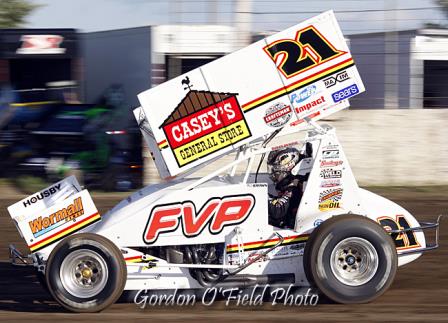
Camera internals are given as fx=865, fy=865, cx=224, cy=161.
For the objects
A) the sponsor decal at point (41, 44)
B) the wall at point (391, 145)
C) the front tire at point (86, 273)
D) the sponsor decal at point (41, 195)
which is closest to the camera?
the front tire at point (86, 273)

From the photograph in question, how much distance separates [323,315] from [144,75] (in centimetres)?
1062

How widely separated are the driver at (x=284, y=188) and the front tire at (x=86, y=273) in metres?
1.40

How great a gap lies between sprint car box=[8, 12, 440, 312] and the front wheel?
0.03 ft

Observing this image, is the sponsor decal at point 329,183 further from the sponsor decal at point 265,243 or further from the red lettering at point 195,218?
the red lettering at point 195,218

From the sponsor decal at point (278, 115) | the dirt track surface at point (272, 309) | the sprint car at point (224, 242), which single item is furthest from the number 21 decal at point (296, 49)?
the dirt track surface at point (272, 309)

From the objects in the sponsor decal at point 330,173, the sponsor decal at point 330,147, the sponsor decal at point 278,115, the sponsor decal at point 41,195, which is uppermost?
the sponsor decal at point 278,115

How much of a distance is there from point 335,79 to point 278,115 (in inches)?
23.0

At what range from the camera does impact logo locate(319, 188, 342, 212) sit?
749cm

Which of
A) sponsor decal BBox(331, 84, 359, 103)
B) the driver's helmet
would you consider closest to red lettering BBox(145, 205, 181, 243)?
the driver's helmet

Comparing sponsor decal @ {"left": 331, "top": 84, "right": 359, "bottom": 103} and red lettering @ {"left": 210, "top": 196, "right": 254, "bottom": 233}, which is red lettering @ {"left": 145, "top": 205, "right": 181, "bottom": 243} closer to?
red lettering @ {"left": 210, "top": 196, "right": 254, "bottom": 233}

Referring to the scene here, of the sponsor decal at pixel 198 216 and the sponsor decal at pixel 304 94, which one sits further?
the sponsor decal at pixel 304 94

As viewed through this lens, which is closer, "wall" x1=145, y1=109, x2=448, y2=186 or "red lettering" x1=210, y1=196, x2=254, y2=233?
"red lettering" x1=210, y1=196, x2=254, y2=233

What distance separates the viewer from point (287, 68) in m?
7.40

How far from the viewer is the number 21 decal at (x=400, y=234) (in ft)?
25.1
